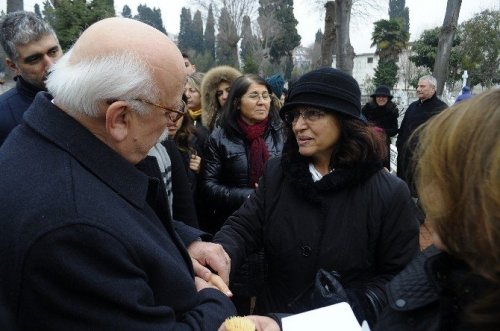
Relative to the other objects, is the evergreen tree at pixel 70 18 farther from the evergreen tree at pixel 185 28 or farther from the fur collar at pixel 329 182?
the evergreen tree at pixel 185 28

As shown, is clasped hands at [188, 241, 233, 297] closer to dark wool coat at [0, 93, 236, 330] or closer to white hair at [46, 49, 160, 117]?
dark wool coat at [0, 93, 236, 330]

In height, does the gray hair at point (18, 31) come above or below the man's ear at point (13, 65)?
above

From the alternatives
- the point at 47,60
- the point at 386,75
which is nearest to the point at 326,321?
the point at 47,60

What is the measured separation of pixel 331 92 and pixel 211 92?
2.53 meters

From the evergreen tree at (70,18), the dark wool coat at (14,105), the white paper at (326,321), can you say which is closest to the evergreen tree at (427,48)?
the evergreen tree at (70,18)

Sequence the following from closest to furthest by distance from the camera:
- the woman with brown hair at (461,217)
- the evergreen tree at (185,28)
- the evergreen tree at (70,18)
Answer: the woman with brown hair at (461,217) → the evergreen tree at (70,18) → the evergreen tree at (185,28)

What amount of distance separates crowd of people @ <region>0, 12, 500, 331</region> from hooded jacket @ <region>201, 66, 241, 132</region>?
6.21ft

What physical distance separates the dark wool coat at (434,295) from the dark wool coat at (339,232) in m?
0.63

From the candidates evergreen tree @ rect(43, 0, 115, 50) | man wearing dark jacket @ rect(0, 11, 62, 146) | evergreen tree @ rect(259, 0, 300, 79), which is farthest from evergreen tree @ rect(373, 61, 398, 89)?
man wearing dark jacket @ rect(0, 11, 62, 146)

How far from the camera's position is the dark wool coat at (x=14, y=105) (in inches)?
104

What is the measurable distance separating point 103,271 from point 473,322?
874mm

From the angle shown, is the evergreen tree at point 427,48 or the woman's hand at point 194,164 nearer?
the woman's hand at point 194,164

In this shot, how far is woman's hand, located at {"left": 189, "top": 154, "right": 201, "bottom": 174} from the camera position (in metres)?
3.46

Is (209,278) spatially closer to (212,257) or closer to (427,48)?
(212,257)
